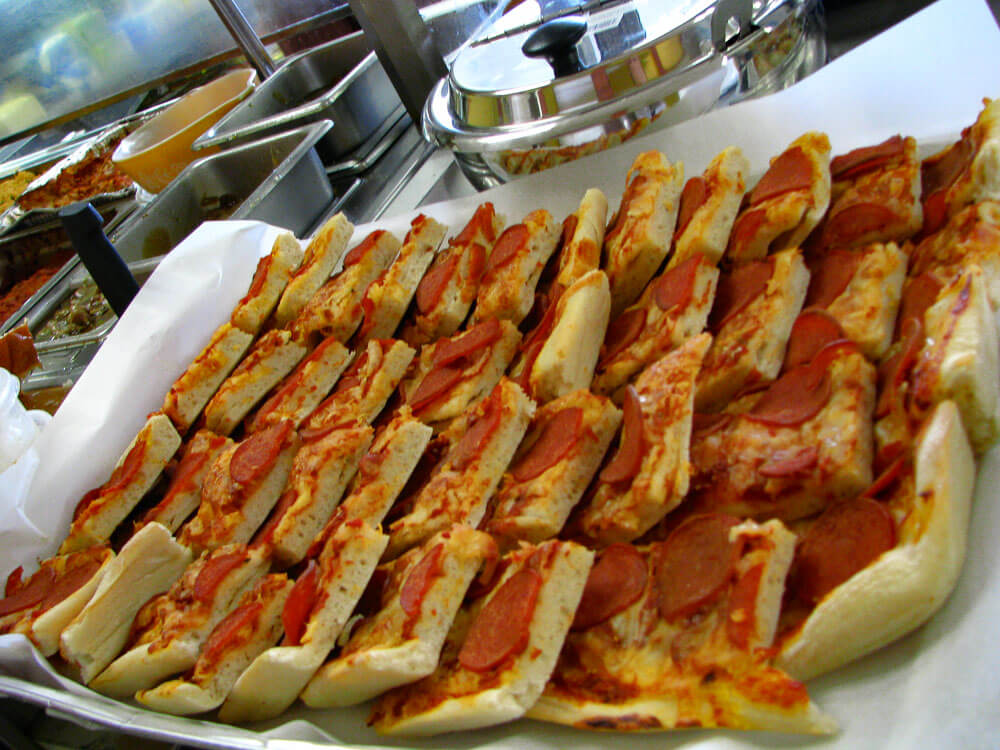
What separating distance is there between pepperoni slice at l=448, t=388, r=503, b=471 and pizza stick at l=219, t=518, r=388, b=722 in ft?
1.20

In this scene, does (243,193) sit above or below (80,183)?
below

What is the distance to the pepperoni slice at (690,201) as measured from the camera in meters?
2.94

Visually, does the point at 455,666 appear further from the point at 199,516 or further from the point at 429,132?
the point at 429,132

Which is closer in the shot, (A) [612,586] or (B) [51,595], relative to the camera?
(A) [612,586]

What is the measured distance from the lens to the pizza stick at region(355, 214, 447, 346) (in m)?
3.63

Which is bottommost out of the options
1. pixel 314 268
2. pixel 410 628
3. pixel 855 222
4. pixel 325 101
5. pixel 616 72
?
pixel 410 628

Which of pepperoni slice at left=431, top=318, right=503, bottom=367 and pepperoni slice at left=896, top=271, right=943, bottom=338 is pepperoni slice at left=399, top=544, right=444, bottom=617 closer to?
pepperoni slice at left=431, top=318, right=503, bottom=367

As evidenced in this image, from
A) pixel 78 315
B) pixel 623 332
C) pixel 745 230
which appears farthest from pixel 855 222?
pixel 78 315

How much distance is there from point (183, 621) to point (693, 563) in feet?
5.89

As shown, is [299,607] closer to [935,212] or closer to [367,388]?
[367,388]

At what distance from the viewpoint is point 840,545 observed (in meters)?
1.86

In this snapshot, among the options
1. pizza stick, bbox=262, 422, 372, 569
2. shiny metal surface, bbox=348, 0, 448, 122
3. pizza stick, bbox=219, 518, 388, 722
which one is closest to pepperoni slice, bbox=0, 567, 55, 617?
pizza stick, bbox=262, 422, 372, 569

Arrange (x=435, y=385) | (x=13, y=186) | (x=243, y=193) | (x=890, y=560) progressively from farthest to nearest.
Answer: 1. (x=13, y=186)
2. (x=243, y=193)
3. (x=435, y=385)
4. (x=890, y=560)

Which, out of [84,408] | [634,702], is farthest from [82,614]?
[634,702]
